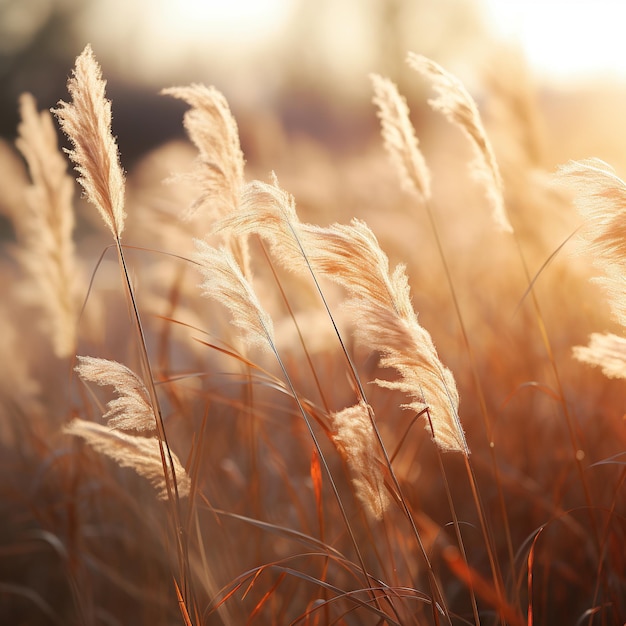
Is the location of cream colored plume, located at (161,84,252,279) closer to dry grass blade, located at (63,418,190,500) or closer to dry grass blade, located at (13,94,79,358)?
dry grass blade, located at (63,418,190,500)

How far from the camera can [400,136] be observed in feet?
6.48

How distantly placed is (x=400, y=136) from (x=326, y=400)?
2.65 feet

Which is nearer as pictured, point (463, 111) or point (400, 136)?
point (463, 111)

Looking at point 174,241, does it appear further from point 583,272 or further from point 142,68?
point 142,68

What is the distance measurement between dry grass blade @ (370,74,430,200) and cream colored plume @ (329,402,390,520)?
919 mm

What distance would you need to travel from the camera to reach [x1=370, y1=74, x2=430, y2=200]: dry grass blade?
1.93m

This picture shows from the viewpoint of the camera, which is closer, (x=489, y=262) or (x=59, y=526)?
(x=59, y=526)

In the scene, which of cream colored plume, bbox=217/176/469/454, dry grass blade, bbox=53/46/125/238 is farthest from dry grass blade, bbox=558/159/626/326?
dry grass blade, bbox=53/46/125/238

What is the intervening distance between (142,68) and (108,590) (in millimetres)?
20808

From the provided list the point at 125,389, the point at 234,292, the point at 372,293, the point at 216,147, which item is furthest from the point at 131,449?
the point at 216,147

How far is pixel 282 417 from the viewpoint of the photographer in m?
3.74

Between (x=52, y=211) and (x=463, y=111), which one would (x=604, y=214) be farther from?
(x=52, y=211)

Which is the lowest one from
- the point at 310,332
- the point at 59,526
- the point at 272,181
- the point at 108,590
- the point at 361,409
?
the point at 108,590

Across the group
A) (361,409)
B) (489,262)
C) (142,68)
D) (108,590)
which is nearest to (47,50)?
(142,68)
